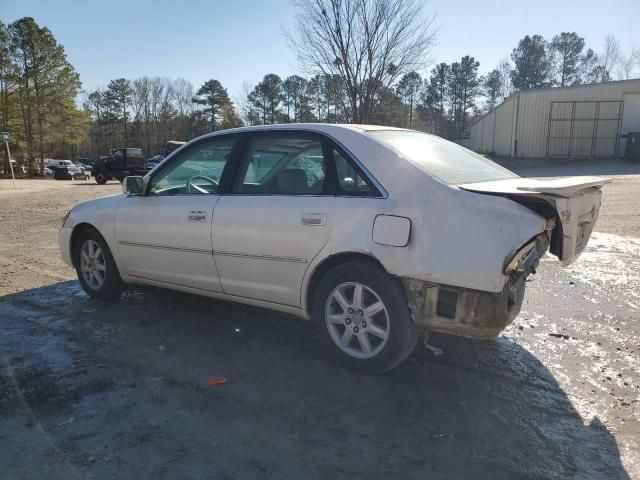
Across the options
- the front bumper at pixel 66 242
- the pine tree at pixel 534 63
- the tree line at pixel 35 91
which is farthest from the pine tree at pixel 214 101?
the front bumper at pixel 66 242

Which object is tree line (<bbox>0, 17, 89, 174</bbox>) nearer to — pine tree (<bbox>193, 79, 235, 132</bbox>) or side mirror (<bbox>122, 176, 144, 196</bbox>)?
pine tree (<bbox>193, 79, 235, 132</bbox>)

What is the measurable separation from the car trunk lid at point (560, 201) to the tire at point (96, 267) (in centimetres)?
349

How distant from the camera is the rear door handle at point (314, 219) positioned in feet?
11.4

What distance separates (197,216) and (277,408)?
5.92 feet

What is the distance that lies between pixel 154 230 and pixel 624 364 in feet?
12.6

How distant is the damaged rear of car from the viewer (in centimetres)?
293

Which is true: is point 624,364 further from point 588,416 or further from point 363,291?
point 363,291

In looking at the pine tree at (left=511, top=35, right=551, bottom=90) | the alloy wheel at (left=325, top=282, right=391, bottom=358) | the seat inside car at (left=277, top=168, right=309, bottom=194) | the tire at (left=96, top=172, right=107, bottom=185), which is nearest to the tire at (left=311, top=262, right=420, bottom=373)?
the alloy wheel at (left=325, top=282, right=391, bottom=358)

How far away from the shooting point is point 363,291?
3.41 meters

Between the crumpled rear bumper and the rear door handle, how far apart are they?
694mm

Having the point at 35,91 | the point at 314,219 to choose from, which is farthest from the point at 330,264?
the point at 35,91

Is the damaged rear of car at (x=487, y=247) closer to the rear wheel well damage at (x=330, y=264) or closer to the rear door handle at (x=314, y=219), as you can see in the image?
the rear wheel well damage at (x=330, y=264)

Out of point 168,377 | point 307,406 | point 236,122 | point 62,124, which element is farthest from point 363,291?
point 236,122

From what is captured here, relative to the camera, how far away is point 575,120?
29672 millimetres
